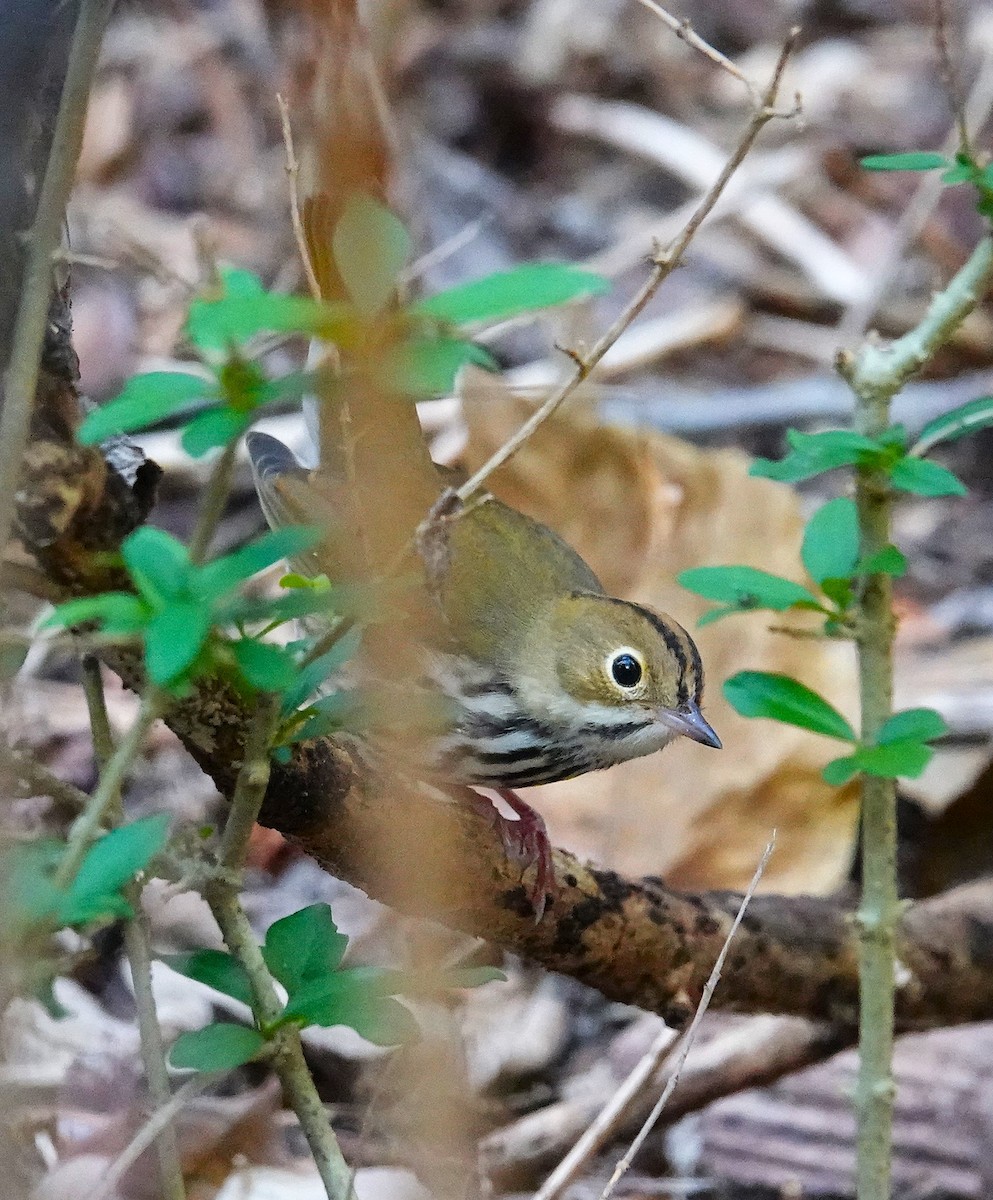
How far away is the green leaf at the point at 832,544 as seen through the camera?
195cm

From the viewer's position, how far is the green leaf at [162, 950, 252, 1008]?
138 centimetres

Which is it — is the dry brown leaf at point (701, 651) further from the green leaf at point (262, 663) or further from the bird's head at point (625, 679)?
the green leaf at point (262, 663)

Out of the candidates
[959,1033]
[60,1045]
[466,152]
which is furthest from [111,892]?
[466,152]

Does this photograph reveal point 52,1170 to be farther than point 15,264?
Yes

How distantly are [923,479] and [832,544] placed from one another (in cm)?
19

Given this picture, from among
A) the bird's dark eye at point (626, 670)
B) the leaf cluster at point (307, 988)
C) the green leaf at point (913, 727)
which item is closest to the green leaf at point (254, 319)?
the leaf cluster at point (307, 988)

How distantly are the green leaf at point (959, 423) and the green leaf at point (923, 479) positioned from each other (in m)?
0.06

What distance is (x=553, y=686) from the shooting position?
2525 millimetres

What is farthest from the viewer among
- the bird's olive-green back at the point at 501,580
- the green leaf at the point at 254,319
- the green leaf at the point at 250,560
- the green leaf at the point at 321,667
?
the bird's olive-green back at the point at 501,580

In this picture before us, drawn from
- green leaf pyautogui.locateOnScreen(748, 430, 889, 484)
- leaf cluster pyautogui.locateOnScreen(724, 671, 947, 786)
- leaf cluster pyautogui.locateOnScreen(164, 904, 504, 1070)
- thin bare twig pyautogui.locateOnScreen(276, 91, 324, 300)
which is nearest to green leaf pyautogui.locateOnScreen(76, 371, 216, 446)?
thin bare twig pyautogui.locateOnScreen(276, 91, 324, 300)

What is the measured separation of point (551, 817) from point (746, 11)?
4.64 m

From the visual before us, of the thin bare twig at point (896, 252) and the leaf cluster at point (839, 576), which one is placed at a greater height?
the thin bare twig at point (896, 252)

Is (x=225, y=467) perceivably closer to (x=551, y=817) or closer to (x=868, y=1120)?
(x=868, y=1120)

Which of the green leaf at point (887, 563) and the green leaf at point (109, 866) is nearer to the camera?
the green leaf at point (109, 866)
